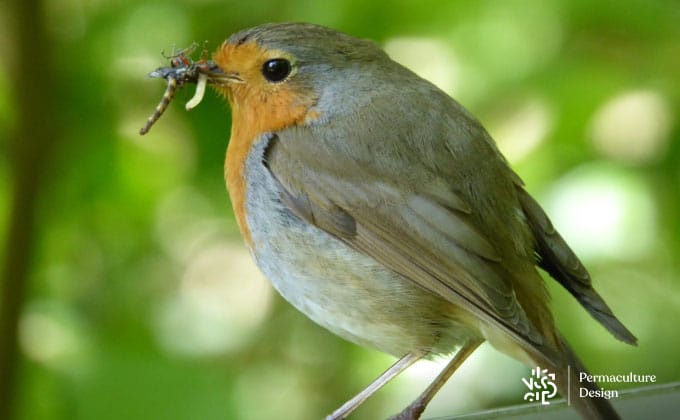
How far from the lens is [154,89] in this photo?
4355mm

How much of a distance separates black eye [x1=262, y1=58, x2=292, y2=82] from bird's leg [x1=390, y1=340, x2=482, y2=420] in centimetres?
97

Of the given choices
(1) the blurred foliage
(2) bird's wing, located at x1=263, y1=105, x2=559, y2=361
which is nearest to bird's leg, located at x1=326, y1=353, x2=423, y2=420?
(2) bird's wing, located at x1=263, y1=105, x2=559, y2=361

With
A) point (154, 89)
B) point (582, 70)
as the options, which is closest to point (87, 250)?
point (154, 89)

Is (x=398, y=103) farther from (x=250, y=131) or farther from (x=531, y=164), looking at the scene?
(x=531, y=164)

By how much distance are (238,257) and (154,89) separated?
1120mm

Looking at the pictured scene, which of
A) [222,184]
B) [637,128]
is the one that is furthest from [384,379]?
[637,128]

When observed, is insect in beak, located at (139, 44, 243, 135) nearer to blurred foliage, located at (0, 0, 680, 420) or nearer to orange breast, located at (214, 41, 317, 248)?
orange breast, located at (214, 41, 317, 248)

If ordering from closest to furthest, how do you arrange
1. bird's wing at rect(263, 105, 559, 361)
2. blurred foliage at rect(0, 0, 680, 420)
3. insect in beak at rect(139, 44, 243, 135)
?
1. bird's wing at rect(263, 105, 559, 361)
2. insect in beak at rect(139, 44, 243, 135)
3. blurred foliage at rect(0, 0, 680, 420)

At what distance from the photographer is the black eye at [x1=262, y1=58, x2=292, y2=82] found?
329cm

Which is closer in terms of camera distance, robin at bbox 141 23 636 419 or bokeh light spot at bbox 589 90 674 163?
robin at bbox 141 23 636 419

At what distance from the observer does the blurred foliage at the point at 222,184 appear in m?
4.05

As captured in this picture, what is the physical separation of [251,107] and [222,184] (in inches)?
38.2

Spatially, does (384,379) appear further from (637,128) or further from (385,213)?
(637,128)

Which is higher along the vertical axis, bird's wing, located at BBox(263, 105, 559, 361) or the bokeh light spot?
the bokeh light spot
